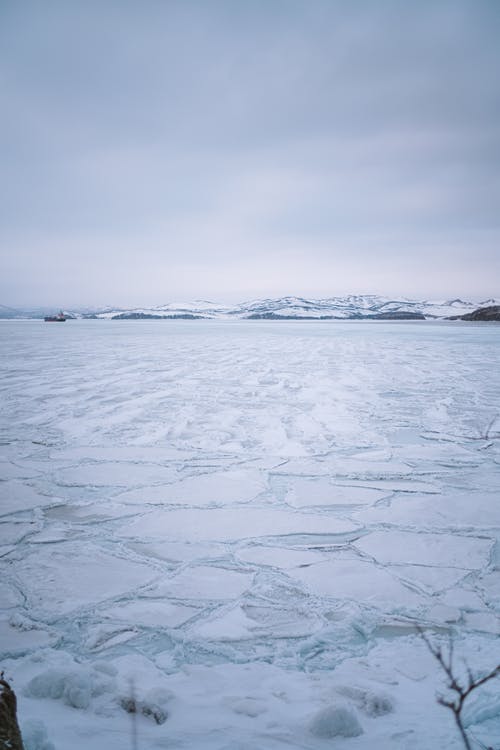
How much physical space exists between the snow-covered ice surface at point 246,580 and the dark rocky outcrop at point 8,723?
22 centimetres

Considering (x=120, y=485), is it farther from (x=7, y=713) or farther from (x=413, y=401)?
(x=413, y=401)

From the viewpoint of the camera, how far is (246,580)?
6.49 feet

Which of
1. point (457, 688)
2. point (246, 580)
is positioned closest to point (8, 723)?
point (457, 688)

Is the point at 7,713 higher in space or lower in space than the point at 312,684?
higher

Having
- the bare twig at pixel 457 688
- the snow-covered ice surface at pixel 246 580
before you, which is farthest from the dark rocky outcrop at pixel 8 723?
the bare twig at pixel 457 688

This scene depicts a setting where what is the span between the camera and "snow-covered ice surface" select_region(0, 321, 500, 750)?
4.16 feet

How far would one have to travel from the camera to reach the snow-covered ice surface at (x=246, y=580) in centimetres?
127

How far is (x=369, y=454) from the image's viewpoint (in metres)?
3.77

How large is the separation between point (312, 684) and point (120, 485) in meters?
2.08

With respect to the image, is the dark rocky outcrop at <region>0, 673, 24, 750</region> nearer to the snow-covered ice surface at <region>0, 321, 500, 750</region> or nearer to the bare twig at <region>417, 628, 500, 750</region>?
the snow-covered ice surface at <region>0, 321, 500, 750</region>

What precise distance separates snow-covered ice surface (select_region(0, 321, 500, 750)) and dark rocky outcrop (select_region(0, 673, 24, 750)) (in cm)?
22

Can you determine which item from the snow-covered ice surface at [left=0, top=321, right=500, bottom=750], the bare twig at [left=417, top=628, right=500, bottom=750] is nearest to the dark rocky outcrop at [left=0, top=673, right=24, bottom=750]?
the snow-covered ice surface at [left=0, top=321, right=500, bottom=750]

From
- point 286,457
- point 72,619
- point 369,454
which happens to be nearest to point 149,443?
point 286,457

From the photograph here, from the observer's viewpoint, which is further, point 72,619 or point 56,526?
point 56,526
